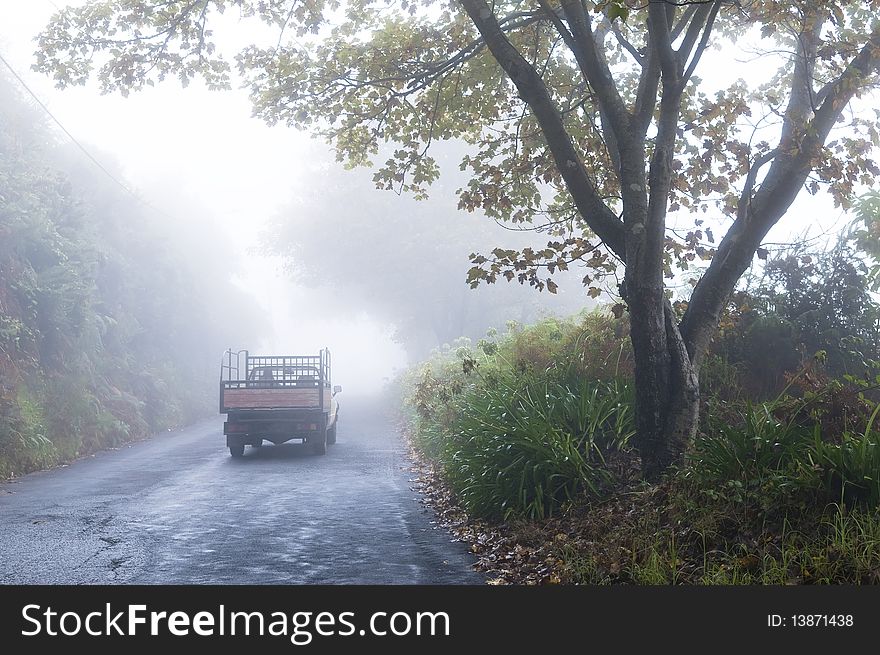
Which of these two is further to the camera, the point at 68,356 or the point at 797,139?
the point at 68,356

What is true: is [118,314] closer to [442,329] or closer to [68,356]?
[68,356]

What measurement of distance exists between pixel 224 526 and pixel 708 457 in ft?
17.5

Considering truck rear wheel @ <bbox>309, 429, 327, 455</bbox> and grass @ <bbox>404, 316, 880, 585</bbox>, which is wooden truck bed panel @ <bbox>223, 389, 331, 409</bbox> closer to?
truck rear wheel @ <bbox>309, 429, 327, 455</bbox>

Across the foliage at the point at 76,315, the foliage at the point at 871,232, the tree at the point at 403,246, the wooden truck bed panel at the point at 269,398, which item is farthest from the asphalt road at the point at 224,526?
the tree at the point at 403,246

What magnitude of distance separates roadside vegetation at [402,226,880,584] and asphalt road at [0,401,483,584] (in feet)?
2.48

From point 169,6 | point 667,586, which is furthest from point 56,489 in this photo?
point 667,586

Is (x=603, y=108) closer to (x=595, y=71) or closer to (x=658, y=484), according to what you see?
(x=595, y=71)

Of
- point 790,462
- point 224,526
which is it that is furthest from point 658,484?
point 224,526

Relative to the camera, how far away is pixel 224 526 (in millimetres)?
9805

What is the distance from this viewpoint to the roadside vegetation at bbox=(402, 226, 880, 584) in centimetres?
646

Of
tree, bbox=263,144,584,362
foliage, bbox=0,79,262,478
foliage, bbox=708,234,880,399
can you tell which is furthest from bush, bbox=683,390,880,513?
tree, bbox=263,144,584,362

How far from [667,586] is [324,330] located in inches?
5211

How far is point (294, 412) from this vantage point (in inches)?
738

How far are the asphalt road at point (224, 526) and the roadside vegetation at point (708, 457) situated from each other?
0.76 meters
